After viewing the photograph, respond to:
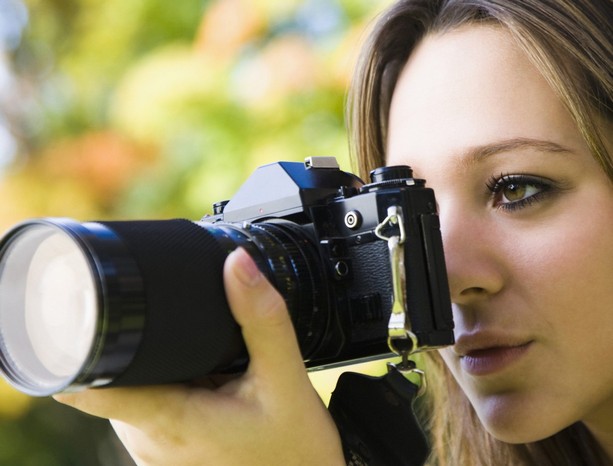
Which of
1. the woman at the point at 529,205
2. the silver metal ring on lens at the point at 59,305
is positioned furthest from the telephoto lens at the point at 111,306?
the woman at the point at 529,205

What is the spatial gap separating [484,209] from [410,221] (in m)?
0.12

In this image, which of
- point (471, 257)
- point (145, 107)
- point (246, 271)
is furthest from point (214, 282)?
point (145, 107)

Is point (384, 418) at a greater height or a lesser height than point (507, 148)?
lesser

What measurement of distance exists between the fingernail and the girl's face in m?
0.22

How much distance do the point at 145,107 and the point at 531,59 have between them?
0.97 m

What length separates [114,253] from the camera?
612mm

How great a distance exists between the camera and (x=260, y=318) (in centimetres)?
65

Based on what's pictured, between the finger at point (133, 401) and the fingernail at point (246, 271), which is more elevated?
the fingernail at point (246, 271)

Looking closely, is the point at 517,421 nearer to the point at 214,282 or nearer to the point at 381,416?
the point at 381,416

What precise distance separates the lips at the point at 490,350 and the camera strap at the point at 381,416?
3.0 inches

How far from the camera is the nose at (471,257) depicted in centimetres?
80

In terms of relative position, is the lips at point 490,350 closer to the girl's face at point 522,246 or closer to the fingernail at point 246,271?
the girl's face at point 522,246

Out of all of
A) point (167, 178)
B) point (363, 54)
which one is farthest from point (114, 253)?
point (167, 178)

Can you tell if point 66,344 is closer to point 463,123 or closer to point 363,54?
point 463,123
